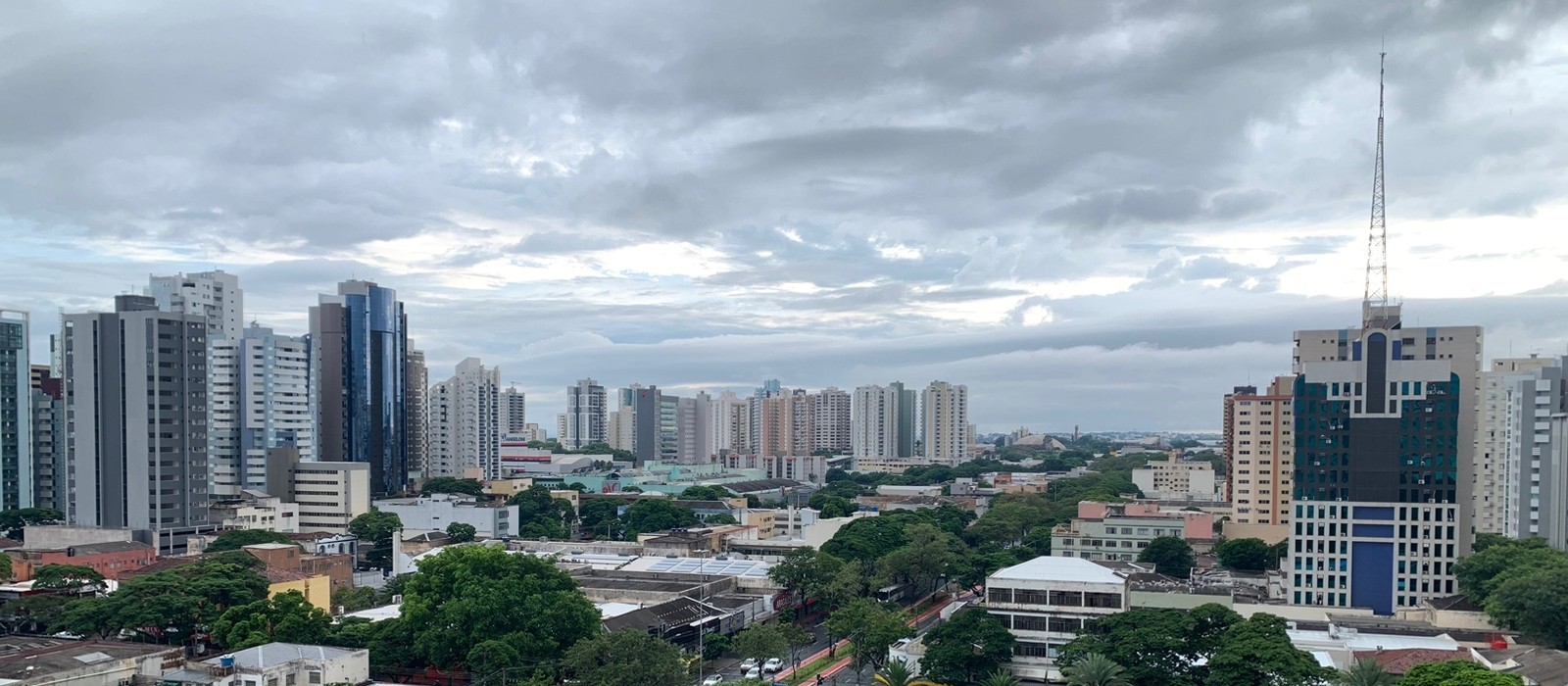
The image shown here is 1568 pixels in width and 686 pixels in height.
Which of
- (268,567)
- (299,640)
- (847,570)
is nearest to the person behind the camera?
(299,640)

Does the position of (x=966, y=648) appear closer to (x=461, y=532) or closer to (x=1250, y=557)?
(x=1250, y=557)

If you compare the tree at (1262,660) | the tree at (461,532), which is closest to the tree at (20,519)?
the tree at (461,532)

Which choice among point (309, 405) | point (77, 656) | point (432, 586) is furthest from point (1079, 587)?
point (309, 405)

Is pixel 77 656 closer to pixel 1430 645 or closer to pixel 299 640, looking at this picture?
pixel 299 640

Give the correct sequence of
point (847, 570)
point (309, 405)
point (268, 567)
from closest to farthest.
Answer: point (268, 567) < point (847, 570) < point (309, 405)

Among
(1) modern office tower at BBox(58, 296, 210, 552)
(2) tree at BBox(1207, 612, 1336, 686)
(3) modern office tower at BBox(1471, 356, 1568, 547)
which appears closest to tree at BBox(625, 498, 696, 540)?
(1) modern office tower at BBox(58, 296, 210, 552)

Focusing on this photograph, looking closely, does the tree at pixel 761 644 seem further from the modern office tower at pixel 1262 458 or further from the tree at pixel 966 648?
the modern office tower at pixel 1262 458

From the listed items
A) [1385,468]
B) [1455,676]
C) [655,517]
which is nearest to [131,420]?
[655,517]
